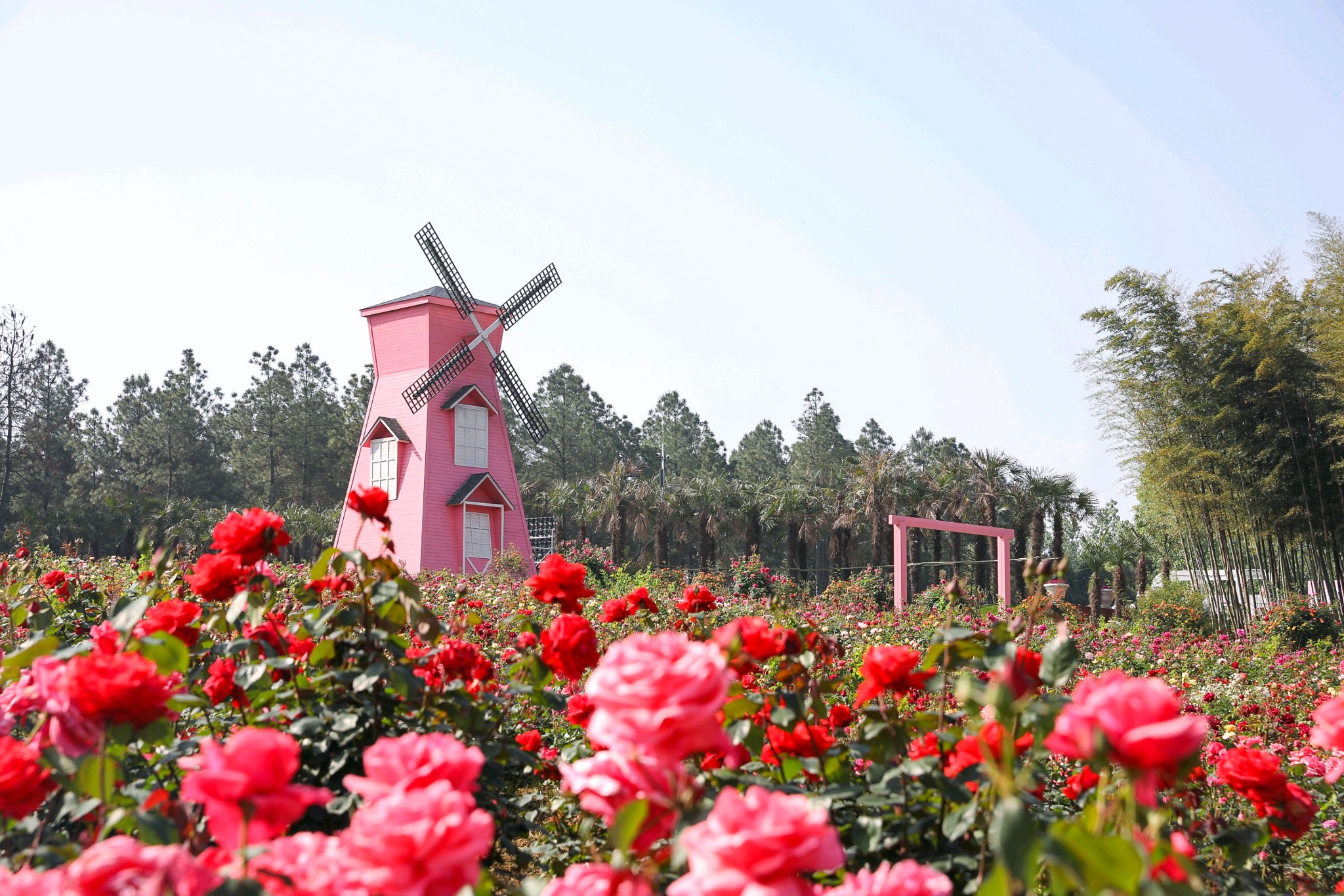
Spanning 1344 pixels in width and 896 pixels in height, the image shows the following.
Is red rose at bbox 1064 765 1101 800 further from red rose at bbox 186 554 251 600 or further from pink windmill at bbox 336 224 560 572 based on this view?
pink windmill at bbox 336 224 560 572

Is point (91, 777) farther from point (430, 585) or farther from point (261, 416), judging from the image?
point (261, 416)

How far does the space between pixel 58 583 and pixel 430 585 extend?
6.34 meters

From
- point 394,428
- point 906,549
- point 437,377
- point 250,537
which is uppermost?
point 437,377

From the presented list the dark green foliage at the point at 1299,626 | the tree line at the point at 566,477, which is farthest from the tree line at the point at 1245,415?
the tree line at the point at 566,477

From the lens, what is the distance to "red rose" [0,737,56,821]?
137 cm

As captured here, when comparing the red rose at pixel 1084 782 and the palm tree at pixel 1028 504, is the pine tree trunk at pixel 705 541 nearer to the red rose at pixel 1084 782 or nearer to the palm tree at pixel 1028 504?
the palm tree at pixel 1028 504

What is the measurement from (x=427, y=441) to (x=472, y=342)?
235 cm

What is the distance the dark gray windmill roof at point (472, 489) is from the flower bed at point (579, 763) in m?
14.9

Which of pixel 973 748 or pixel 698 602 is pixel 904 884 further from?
pixel 698 602

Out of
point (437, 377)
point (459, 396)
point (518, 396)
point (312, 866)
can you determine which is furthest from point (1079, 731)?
point (518, 396)

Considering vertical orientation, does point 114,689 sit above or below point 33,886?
above

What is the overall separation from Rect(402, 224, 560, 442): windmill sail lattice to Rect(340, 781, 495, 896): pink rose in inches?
713

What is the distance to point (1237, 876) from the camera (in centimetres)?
188

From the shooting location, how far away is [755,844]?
2.88 ft
